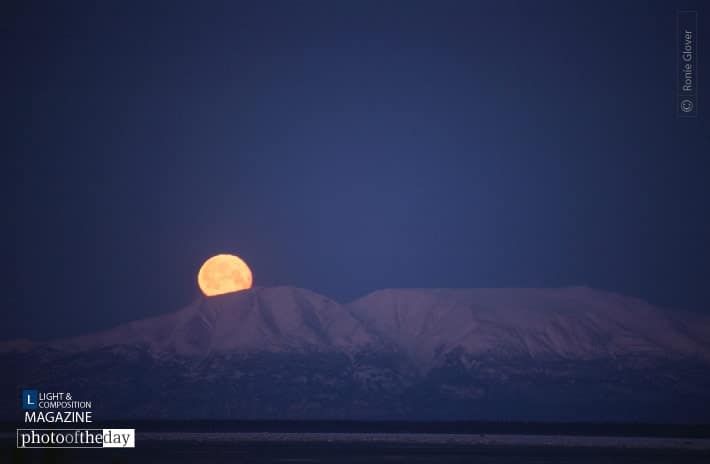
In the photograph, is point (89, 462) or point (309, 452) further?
point (309, 452)

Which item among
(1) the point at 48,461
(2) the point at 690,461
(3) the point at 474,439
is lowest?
(3) the point at 474,439

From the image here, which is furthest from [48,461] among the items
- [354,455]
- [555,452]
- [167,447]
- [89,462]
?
[555,452]

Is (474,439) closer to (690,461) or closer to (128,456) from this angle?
(690,461)

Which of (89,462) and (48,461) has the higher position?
(48,461)

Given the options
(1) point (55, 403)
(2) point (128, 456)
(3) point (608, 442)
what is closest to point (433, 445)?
(3) point (608, 442)

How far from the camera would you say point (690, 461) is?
87.4 metres

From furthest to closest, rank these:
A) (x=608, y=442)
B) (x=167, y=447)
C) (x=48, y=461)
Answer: (x=608, y=442) → (x=167, y=447) → (x=48, y=461)

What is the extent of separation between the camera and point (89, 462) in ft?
267

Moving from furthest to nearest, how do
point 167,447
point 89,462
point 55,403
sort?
point 55,403 → point 167,447 → point 89,462

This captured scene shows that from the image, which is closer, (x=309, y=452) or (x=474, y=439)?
(x=309, y=452)

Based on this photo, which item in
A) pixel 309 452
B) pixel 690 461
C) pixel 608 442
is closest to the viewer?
pixel 690 461

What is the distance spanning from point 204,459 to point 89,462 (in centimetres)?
1048

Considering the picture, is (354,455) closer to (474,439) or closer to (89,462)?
(89,462)

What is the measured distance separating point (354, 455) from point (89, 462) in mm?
25404
